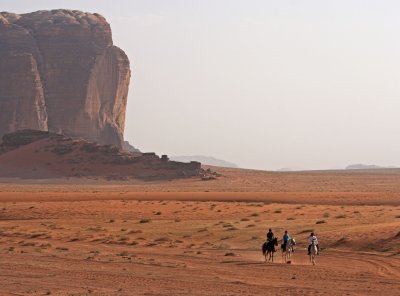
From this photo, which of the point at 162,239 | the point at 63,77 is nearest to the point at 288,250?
the point at 162,239

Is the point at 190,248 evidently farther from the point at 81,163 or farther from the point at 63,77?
the point at 63,77

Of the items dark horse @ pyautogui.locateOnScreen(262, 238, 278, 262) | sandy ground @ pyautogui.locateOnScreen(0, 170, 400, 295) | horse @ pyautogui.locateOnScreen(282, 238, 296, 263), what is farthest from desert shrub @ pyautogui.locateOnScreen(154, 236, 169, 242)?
dark horse @ pyautogui.locateOnScreen(262, 238, 278, 262)

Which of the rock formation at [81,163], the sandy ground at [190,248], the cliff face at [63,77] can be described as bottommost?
the sandy ground at [190,248]

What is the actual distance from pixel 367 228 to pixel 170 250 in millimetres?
10107

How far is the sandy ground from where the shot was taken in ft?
80.1

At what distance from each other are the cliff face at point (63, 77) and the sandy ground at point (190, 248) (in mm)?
68054

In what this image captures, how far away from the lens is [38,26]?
464 ft

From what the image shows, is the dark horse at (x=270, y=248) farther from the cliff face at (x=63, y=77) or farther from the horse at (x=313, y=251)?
the cliff face at (x=63, y=77)

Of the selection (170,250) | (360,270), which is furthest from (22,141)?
(360,270)

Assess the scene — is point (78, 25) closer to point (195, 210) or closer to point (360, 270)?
point (195, 210)

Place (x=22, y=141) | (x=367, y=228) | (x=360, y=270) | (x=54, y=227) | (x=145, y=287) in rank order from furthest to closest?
(x=22, y=141)
(x=54, y=227)
(x=367, y=228)
(x=360, y=270)
(x=145, y=287)

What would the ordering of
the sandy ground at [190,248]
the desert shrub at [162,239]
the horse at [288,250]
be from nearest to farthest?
the sandy ground at [190,248], the horse at [288,250], the desert shrub at [162,239]

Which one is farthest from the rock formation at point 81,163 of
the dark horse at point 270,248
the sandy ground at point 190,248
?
the dark horse at point 270,248

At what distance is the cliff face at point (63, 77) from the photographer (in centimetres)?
13250
